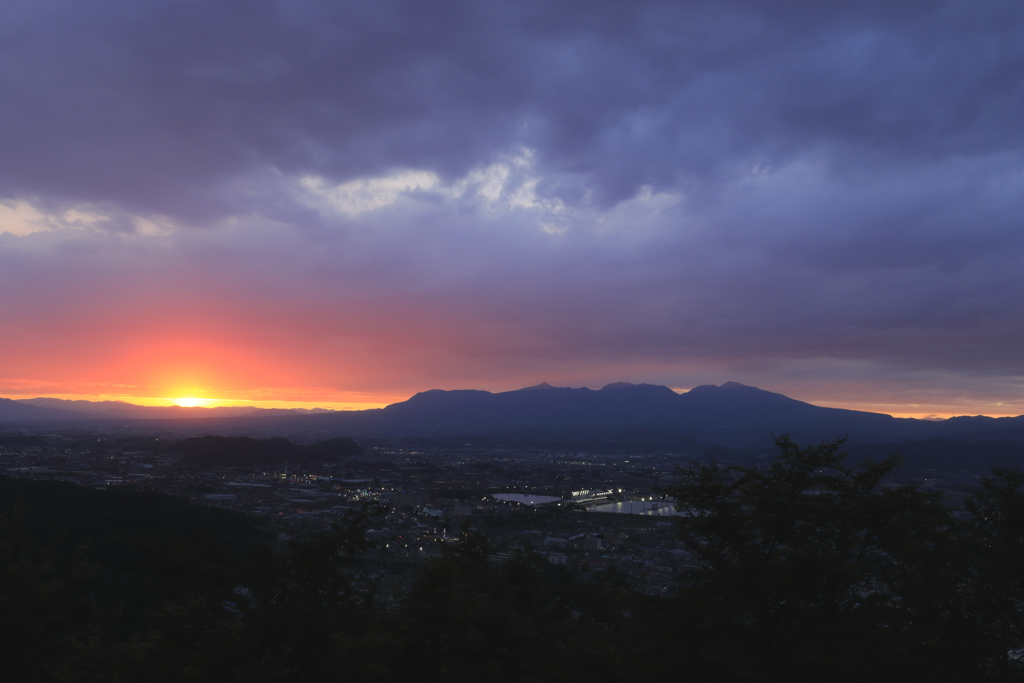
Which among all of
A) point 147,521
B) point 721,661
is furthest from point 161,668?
point 147,521

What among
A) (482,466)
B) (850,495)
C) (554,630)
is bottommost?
(482,466)

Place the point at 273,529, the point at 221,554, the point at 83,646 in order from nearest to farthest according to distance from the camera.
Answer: the point at 83,646 < the point at 221,554 < the point at 273,529

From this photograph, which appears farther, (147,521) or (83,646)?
(147,521)

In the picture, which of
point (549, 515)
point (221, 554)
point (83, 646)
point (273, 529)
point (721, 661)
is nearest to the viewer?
point (721, 661)

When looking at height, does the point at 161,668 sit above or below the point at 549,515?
above

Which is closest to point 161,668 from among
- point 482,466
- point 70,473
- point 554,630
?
point 554,630

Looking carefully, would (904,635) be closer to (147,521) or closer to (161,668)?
(161,668)

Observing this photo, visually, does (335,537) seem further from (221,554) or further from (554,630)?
(554,630)
